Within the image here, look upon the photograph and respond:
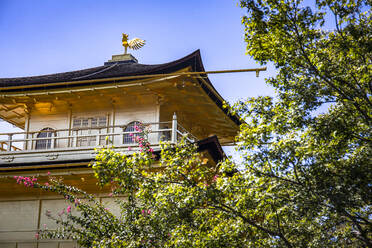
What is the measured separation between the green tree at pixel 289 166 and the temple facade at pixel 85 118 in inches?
206

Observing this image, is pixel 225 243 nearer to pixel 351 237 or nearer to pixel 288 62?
pixel 351 237

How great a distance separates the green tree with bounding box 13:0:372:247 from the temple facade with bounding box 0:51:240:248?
5243 millimetres

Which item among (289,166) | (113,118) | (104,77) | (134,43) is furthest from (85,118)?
(289,166)

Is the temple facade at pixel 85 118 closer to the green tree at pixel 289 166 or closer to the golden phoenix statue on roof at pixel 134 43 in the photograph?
the golden phoenix statue on roof at pixel 134 43

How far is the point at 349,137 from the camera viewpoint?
8.05 metres

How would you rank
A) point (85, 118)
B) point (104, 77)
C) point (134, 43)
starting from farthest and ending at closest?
point (134, 43)
point (85, 118)
point (104, 77)

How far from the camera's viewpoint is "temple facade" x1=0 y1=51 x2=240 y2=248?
15.2 m

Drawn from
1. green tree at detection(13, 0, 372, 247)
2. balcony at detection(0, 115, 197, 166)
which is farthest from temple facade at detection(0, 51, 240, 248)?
green tree at detection(13, 0, 372, 247)

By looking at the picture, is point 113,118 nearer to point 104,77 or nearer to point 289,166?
point 104,77

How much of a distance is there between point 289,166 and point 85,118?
39.7 feet

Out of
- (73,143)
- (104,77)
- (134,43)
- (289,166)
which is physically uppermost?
(134,43)

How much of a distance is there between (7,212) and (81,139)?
3.82 metres

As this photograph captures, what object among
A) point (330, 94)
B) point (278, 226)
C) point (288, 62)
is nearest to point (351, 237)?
point (278, 226)

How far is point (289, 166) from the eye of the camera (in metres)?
8.17
